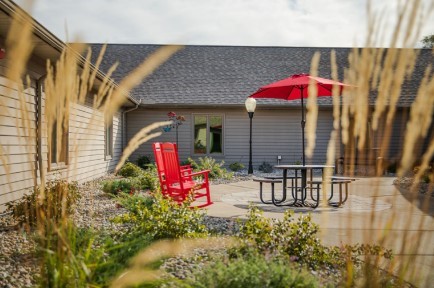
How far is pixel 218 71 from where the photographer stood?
17.4m

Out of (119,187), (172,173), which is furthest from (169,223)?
(119,187)

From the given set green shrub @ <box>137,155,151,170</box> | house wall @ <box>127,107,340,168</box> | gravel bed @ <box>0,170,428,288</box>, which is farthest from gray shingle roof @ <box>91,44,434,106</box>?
gravel bed @ <box>0,170,428,288</box>

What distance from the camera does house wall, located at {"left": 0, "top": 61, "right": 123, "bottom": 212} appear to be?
5.56 feet

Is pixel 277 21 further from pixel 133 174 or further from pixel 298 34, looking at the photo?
pixel 133 174

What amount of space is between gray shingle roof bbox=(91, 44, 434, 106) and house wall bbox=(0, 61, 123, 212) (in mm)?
2659

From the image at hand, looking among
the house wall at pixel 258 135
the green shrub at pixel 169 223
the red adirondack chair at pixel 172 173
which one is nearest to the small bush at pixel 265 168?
the house wall at pixel 258 135

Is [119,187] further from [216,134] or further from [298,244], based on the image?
[216,134]

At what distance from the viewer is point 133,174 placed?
10688mm

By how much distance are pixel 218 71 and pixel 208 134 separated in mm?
3155

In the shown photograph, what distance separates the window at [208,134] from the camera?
51.4ft

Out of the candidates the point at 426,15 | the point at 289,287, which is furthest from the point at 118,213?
the point at 426,15

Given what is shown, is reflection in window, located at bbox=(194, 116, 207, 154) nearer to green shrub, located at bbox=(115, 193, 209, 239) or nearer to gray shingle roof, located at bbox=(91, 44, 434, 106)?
gray shingle roof, located at bbox=(91, 44, 434, 106)

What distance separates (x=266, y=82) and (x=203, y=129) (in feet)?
10.4

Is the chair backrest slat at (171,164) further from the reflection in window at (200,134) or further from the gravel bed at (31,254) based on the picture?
the reflection in window at (200,134)
